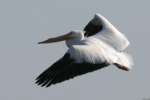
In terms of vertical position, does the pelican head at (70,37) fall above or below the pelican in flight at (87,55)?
above

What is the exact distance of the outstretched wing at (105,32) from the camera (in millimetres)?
48781

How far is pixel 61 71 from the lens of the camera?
155 feet

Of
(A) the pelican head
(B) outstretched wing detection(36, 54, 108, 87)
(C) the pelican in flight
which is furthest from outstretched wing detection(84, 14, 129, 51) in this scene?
(B) outstretched wing detection(36, 54, 108, 87)

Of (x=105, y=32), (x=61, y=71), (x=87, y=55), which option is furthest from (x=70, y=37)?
(x=87, y=55)

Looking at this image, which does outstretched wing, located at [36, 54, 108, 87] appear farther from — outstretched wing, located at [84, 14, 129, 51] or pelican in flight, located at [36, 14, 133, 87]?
outstretched wing, located at [84, 14, 129, 51]

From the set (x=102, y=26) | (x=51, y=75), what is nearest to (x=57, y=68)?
(x=51, y=75)

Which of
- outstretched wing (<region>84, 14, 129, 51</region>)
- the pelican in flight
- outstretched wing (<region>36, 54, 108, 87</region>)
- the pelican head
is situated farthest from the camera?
outstretched wing (<region>84, 14, 129, 51</region>)

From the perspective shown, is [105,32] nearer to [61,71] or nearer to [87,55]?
[61,71]

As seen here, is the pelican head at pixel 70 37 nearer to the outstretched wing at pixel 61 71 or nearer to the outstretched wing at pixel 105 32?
the outstretched wing at pixel 105 32

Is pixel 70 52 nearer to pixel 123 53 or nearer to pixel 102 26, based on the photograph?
pixel 123 53

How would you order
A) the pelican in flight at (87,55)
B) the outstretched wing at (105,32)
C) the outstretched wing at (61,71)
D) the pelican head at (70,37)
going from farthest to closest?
the outstretched wing at (105,32) → the pelican head at (70,37) → the outstretched wing at (61,71) → the pelican in flight at (87,55)

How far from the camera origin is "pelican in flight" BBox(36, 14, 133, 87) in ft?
150

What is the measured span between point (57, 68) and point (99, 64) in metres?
2.26

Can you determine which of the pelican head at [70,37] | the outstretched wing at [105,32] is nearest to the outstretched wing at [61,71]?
the pelican head at [70,37]
